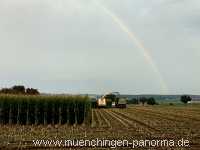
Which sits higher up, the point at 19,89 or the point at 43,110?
the point at 19,89

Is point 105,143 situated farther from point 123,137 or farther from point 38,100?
point 38,100

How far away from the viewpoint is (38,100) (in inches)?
1465

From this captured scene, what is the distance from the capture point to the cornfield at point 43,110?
3638 cm

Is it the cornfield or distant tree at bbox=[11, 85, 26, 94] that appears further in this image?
distant tree at bbox=[11, 85, 26, 94]

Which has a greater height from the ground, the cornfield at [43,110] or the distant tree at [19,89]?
the distant tree at [19,89]

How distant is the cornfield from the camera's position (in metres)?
36.4

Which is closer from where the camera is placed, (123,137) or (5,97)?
(123,137)

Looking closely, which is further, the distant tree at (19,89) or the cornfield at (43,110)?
the distant tree at (19,89)

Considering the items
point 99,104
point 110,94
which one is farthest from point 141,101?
point 99,104

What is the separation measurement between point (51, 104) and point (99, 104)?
63666 mm

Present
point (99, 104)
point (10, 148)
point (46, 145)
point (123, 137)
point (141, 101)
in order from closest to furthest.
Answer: point (10, 148) < point (46, 145) < point (123, 137) < point (99, 104) < point (141, 101)

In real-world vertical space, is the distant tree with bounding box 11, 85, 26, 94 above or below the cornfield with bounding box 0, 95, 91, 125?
above

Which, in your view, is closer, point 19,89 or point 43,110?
point 43,110

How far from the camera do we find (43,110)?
37.0 metres
